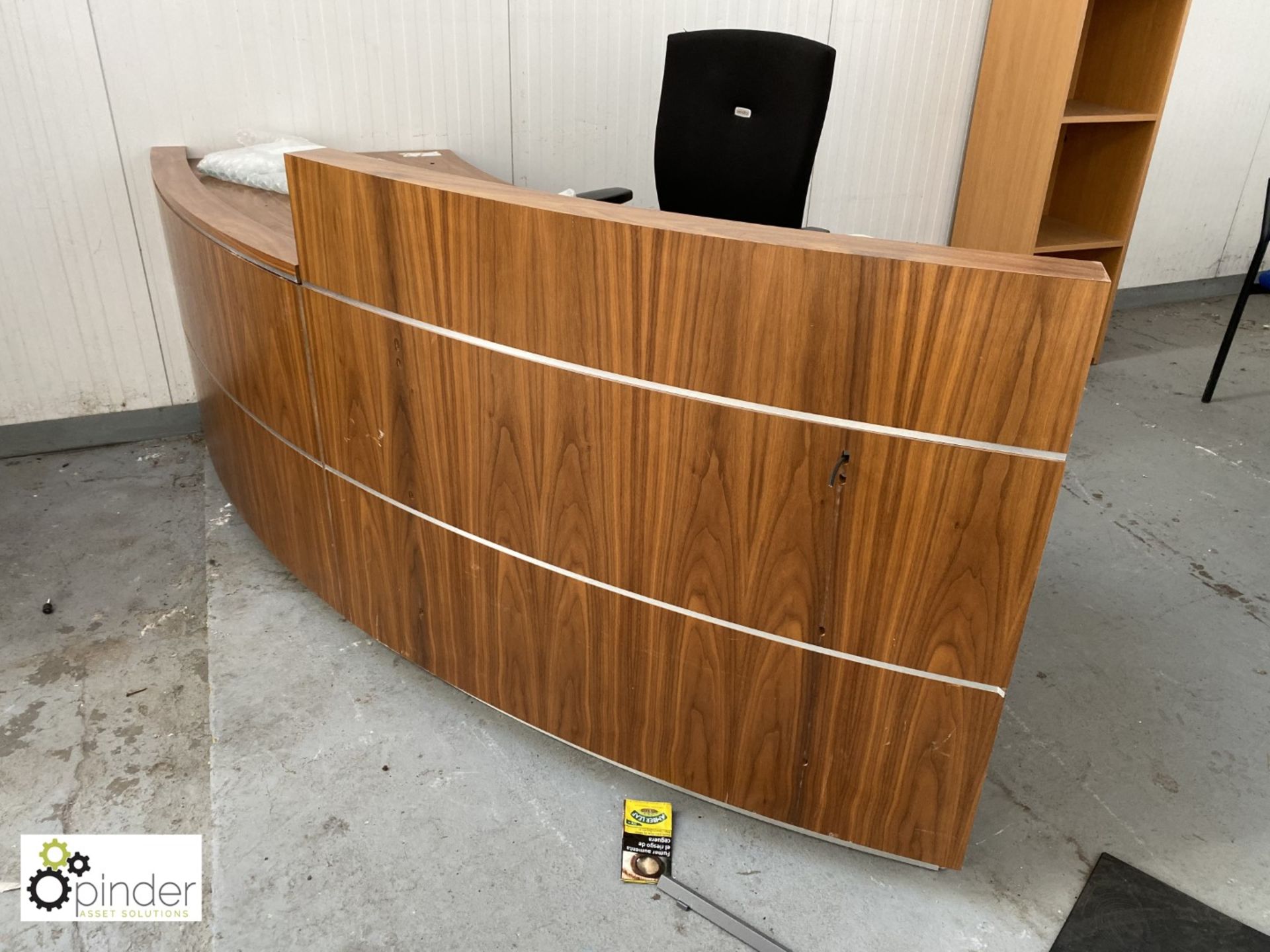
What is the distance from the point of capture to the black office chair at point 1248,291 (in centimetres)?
341

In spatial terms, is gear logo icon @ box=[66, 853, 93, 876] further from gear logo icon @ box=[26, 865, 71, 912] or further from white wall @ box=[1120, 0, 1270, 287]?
white wall @ box=[1120, 0, 1270, 287]

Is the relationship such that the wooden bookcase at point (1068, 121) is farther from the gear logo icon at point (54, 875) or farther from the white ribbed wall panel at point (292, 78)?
the gear logo icon at point (54, 875)

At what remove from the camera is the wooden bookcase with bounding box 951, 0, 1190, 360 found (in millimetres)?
3609

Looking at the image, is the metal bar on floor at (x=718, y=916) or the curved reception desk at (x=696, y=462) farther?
the metal bar on floor at (x=718, y=916)

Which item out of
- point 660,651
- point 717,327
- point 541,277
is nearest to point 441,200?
point 541,277

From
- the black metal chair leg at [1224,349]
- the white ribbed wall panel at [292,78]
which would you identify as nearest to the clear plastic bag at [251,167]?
the white ribbed wall panel at [292,78]

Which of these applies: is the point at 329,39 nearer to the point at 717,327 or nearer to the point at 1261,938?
the point at 717,327

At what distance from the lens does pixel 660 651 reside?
5.90ft

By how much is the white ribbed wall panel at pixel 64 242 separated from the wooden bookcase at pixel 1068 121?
10.7ft

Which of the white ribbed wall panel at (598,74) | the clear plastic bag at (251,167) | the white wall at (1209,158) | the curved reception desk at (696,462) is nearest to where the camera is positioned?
the curved reception desk at (696,462)

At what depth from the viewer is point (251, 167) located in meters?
2.68

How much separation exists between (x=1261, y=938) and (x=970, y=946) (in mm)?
534

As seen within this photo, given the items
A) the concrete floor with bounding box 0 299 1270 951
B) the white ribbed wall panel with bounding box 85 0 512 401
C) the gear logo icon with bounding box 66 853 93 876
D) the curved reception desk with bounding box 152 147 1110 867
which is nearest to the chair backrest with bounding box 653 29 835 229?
the white ribbed wall panel with bounding box 85 0 512 401

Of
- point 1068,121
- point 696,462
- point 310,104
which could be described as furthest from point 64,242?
point 1068,121
